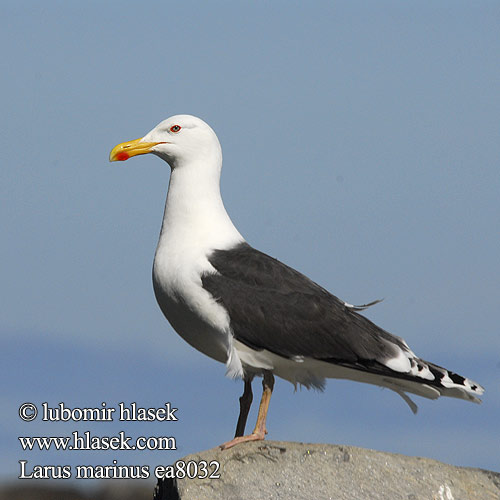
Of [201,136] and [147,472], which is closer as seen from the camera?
[147,472]

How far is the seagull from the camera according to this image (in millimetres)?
9297

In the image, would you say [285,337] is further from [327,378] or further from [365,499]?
[365,499]

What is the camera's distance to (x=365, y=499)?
9188 millimetres

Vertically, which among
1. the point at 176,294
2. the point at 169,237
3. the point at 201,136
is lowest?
the point at 176,294

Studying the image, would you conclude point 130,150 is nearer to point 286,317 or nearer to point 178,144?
point 178,144

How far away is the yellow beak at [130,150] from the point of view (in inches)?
411

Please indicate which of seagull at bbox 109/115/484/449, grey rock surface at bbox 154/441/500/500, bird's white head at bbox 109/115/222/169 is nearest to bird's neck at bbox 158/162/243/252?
seagull at bbox 109/115/484/449

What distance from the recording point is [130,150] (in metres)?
10.5

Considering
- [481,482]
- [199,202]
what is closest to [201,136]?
[199,202]

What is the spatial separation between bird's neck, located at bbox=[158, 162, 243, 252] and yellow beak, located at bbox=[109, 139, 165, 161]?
1.36 feet

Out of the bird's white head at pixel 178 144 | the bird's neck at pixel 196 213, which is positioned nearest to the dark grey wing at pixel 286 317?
the bird's neck at pixel 196 213

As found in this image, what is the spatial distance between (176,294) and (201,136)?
2053 millimetres

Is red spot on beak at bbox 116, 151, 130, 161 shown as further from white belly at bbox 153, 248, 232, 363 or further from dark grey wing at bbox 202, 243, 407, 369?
dark grey wing at bbox 202, 243, 407, 369

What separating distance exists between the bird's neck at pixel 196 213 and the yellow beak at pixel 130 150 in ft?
1.36
